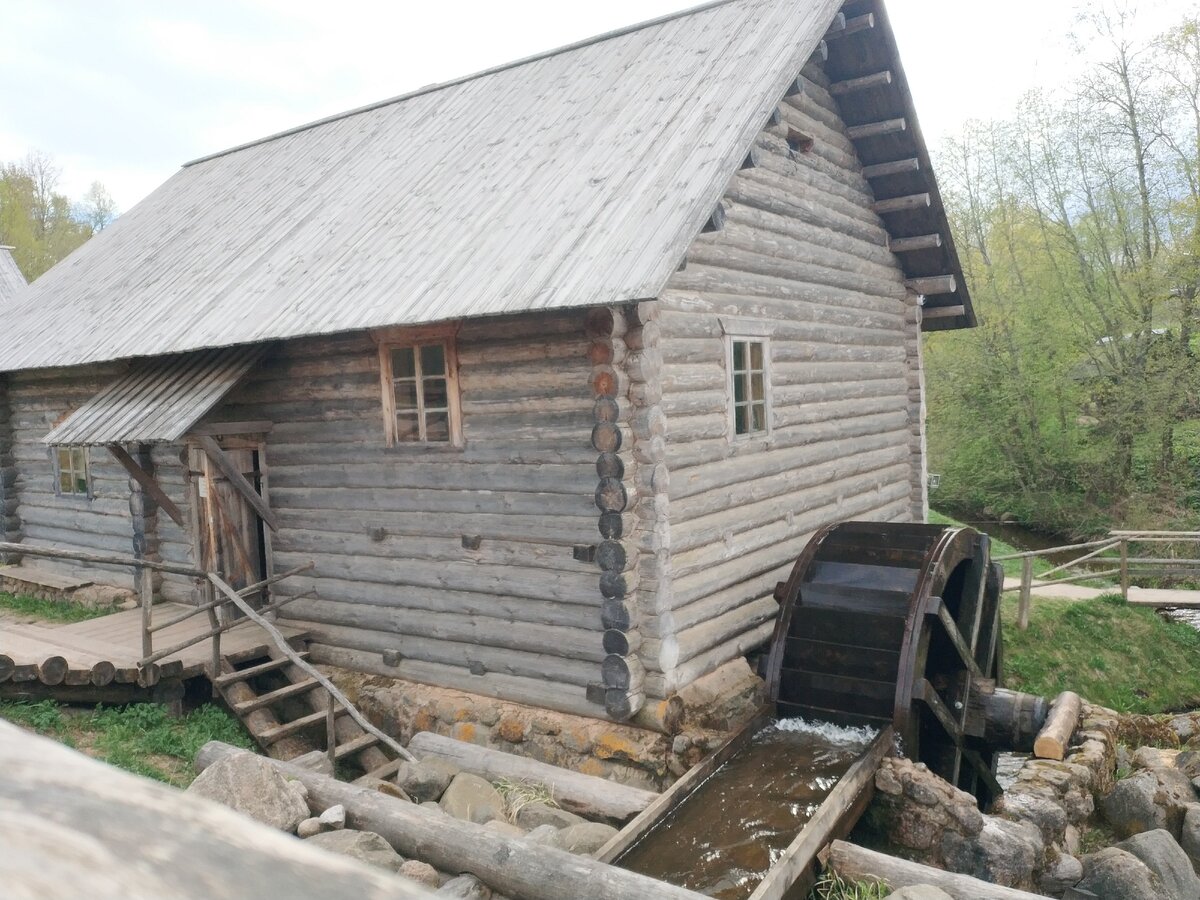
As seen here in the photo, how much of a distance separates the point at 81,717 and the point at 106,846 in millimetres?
8908

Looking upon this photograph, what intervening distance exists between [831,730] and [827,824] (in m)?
2.07

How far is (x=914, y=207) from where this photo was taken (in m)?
11.6

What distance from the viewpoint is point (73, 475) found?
1324 cm

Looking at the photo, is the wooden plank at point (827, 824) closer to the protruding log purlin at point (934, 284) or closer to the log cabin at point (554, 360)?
the log cabin at point (554, 360)

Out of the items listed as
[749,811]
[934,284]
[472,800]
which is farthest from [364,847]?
[934,284]

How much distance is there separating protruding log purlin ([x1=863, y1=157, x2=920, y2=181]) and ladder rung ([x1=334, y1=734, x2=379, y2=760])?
8.74 metres

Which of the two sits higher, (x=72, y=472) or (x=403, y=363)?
(x=403, y=363)

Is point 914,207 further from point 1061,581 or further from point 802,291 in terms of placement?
point 1061,581

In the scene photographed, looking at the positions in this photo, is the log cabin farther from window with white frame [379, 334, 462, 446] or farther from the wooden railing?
the wooden railing

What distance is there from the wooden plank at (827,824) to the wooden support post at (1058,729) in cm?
147

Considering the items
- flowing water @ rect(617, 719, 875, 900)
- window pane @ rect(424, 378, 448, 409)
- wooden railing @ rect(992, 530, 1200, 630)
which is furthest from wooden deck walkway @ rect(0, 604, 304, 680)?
wooden railing @ rect(992, 530, 1200, 630)

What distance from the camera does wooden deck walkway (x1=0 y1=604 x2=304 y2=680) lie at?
8.88 metres

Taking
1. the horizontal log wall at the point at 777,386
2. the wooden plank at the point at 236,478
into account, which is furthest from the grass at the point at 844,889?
the wooden plank at the point at 236,478

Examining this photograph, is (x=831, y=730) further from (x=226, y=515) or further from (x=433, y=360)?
(x=226, y=515)
